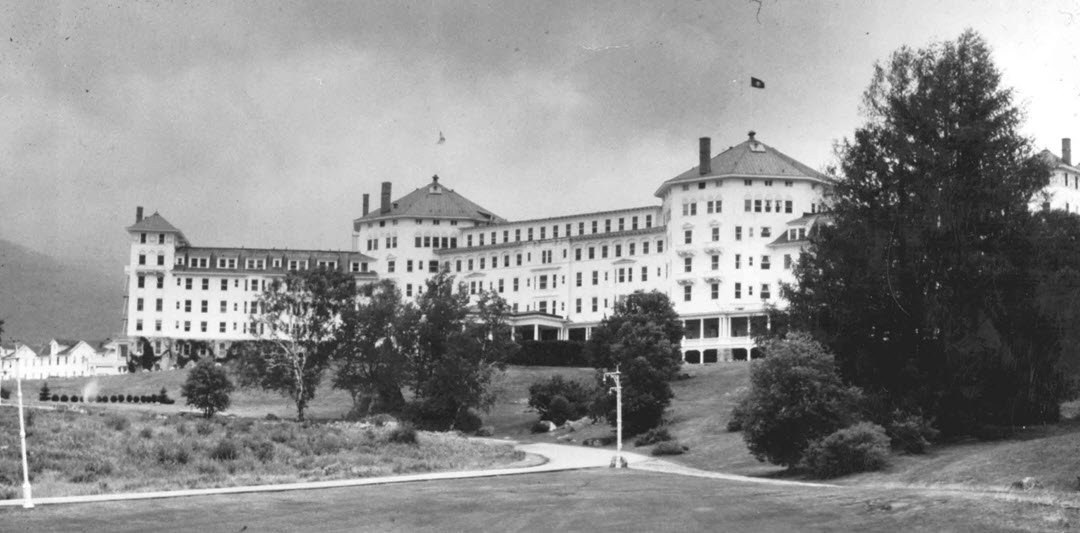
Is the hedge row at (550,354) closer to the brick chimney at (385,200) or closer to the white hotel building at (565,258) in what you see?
the white hotel building at (565,258)

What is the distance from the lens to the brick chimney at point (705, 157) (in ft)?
385

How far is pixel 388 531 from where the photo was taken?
27844 millimetres

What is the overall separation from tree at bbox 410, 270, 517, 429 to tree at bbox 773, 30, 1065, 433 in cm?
3539

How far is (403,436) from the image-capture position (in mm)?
60906

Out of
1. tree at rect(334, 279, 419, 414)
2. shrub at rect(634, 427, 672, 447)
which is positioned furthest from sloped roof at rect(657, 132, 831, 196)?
shrub at rect(634, 427, 672, 447)

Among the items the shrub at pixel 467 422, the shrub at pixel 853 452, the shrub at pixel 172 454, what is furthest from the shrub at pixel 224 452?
the shrub at pixel 467 422

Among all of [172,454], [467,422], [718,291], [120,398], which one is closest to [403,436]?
[172,454]

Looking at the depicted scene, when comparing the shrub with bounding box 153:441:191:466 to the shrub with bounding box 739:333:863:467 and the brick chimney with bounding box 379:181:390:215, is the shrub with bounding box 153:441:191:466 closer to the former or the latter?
the shrub with bounding box 739:333:863:467

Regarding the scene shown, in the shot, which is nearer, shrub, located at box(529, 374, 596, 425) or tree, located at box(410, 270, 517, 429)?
shrub, located at box(529, 374, 596, 425)

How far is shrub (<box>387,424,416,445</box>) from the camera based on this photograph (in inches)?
2384

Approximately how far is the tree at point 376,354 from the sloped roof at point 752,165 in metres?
35.9

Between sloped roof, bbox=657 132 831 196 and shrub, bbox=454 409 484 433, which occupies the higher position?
sloped roof, bbox=657 132 831 196

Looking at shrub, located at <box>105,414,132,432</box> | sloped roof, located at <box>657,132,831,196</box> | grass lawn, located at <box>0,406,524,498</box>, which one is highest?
sloped roof, located at <box>657,132,831,196</box>

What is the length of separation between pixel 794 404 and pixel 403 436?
21807 millimetres
